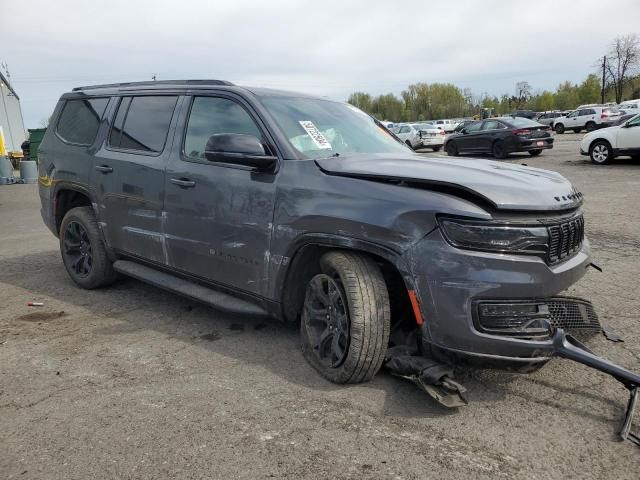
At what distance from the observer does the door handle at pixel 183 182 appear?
394 centimetres

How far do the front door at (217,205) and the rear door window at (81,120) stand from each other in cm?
143

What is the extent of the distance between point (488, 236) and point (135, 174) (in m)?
3.01

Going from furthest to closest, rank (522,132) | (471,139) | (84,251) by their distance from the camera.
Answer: (471,139) → (522,132) → (84,251)

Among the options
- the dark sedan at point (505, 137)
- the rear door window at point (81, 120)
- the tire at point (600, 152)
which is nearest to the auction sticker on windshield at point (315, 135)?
the rear door window at point (81, 120)

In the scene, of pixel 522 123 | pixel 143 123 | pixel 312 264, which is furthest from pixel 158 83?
pixel 522 123

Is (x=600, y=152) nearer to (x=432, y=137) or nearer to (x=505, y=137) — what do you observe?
(x=505, y=137)

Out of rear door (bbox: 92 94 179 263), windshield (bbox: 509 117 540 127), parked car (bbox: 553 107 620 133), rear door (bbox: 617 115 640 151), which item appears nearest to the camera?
rear door (bbox: 92 94 179 263)

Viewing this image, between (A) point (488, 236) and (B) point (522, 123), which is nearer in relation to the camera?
(A) point (488, 236)

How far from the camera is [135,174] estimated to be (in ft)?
14.6

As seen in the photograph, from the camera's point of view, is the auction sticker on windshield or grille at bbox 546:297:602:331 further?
the auction sticker on windshield

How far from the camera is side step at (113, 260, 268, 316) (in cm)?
371

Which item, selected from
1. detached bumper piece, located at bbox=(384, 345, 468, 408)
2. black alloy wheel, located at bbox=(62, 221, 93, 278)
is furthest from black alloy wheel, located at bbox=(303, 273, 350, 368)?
black alloy wheel, located at bbox=(62, 221, 93, 278)

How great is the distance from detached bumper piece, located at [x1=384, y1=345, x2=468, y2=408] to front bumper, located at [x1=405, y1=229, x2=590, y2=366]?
16 centimetres

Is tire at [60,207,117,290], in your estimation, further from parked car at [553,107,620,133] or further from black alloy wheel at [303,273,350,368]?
parked car at [553,107,620,133]
